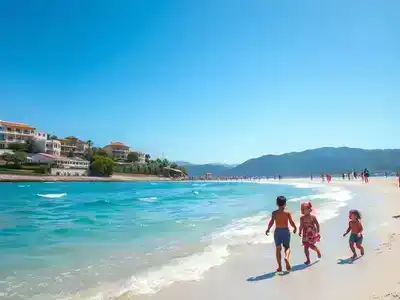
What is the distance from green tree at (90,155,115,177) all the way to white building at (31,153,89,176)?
2.48 m

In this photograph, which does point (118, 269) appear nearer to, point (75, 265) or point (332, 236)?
point (75, 265)

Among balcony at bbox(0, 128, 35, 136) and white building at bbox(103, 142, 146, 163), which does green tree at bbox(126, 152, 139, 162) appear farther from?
balcony at bbox(0, 128, 35, 136)

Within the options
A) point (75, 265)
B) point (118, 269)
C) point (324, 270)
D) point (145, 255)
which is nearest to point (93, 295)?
point (118, 269)

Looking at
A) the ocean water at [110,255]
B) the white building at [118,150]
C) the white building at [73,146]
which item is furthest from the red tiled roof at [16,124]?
the ocean water at [110,255]

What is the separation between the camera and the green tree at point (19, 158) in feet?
302

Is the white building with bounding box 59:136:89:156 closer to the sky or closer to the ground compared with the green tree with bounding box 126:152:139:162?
closer to the sky

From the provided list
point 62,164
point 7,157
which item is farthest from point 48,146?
point 7,157

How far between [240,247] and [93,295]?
14.9 ft

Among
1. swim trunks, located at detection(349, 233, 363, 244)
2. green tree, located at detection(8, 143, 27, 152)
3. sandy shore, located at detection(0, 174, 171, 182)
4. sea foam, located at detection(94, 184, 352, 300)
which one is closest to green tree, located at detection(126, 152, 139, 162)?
sandy shore, located at detection(0, 174, 171, 182)

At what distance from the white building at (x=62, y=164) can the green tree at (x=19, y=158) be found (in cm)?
447

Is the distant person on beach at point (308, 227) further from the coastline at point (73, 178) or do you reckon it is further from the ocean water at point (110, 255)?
the coastline at point (73, 178)

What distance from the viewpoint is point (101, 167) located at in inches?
4375

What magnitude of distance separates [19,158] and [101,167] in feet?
80.0

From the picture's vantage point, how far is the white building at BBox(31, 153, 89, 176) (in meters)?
98.2
